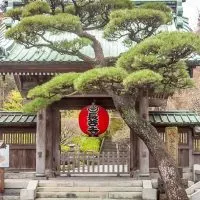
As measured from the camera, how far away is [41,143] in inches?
536

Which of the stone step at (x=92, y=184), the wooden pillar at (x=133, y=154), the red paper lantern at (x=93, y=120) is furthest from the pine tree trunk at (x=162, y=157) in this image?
the wooden pillar at (x=133, y=154)

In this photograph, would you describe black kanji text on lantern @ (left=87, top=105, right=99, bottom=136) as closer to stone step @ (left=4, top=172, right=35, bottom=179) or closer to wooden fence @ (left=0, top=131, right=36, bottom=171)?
Answer: wooden fence @ (left=0, top=131, right=36, bottom=171)

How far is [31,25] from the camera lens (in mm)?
11070

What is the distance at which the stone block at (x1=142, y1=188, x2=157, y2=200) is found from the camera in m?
12.4

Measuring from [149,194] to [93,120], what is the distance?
2.52 meters

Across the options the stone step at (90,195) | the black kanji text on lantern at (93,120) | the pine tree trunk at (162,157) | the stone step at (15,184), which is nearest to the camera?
the pine tree trunk at (162,157)

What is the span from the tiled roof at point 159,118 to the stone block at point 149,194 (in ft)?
8.31

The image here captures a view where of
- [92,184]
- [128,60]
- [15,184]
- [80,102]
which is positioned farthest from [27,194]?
[128,60]

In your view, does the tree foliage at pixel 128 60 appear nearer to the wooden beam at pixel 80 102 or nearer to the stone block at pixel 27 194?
the wooden beam at pixel 80 102

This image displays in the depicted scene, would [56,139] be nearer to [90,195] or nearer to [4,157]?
[4,157]

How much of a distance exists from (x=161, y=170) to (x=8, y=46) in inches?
243

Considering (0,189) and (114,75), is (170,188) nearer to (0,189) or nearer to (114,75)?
(114,75)

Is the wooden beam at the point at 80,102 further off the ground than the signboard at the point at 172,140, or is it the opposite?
the wooden beam at the point at 80,102

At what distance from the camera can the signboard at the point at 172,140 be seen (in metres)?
13.6
